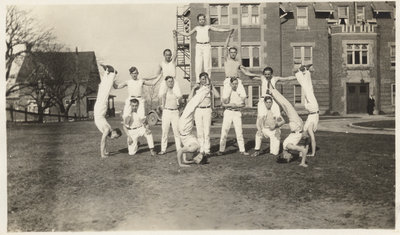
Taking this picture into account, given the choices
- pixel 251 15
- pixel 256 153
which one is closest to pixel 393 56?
pixel 256 153

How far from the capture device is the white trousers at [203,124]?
17.1 feet

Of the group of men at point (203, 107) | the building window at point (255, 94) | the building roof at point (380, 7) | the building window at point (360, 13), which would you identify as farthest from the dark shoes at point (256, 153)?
the building window at point (255, 94)

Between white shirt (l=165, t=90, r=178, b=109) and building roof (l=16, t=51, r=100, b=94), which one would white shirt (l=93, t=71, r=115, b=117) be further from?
building roof (l=16, t=51, r=100, b=94)

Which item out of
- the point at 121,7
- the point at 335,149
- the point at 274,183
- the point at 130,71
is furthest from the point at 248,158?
the point at 121,7

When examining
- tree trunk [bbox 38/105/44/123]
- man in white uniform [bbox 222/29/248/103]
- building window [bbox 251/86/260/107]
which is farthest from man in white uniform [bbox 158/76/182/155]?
building window [bbox 251/86/260/107]

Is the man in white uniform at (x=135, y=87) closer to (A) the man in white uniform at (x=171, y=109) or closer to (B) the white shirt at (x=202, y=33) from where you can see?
(A) the man in white uniform at (x=171, y=109)

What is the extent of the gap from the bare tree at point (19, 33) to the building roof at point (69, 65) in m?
0.68

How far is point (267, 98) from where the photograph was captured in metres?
5.09

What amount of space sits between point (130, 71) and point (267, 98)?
2.07 metres

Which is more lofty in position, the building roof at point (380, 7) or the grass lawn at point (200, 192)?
the building roof at point (380, 7)

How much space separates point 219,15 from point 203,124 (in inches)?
182

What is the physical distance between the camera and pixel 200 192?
4.04 m

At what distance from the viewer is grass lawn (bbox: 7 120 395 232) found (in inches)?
150

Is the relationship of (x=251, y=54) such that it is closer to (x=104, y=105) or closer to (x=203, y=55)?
(x=203, y=55)
